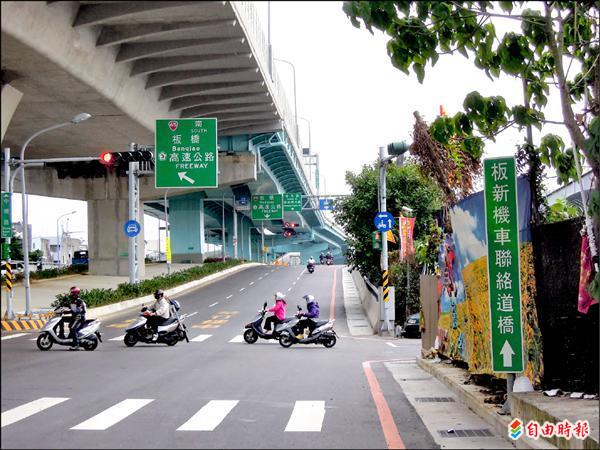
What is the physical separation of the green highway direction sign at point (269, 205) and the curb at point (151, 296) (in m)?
5.67

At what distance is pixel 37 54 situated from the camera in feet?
17.4

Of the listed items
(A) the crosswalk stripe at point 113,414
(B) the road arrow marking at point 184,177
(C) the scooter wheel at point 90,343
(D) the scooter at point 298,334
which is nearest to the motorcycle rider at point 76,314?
(C) the scooter wheel at point 90,343

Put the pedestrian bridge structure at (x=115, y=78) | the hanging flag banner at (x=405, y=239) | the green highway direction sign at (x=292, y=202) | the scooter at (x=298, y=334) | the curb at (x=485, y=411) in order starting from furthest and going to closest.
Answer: the green highway direction sign at (x=292, y=202) → the hanging flag banner at (x=405, y=239) → the scooter at (x=298, y=334) → the curb at (x=485, y=411) → the pedestrian bridge structure at (x=115, y=78)

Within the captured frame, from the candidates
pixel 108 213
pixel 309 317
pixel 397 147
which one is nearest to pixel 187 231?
pixel 309 317

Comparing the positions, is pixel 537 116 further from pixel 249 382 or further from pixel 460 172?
pixel 249 382

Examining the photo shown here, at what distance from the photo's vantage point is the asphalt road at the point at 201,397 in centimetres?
763

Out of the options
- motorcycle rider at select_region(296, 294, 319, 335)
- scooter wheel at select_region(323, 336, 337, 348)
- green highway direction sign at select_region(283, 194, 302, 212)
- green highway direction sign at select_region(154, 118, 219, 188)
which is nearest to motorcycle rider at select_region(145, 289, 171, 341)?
green highway direction sign at select_region(154, 118, 219, 188)

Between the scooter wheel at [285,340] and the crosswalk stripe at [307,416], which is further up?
the crosswalk stripe at [307,416]

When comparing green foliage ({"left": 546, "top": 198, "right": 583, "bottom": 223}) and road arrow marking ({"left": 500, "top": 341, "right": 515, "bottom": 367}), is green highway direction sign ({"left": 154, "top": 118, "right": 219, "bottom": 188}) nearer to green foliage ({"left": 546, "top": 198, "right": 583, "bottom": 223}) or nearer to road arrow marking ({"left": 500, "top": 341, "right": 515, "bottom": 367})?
green foliage ({"left": 546, "top": 198, "right": 583, "bottom": 223})

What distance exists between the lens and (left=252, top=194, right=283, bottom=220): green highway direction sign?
1969 inches

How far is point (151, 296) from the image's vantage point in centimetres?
3428

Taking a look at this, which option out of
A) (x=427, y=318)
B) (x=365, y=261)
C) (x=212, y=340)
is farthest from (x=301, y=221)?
(x=427, y=318)

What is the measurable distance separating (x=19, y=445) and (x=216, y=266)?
1829 inches

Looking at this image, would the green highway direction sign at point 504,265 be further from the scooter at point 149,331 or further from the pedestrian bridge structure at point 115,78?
the scooter at point 149,331
